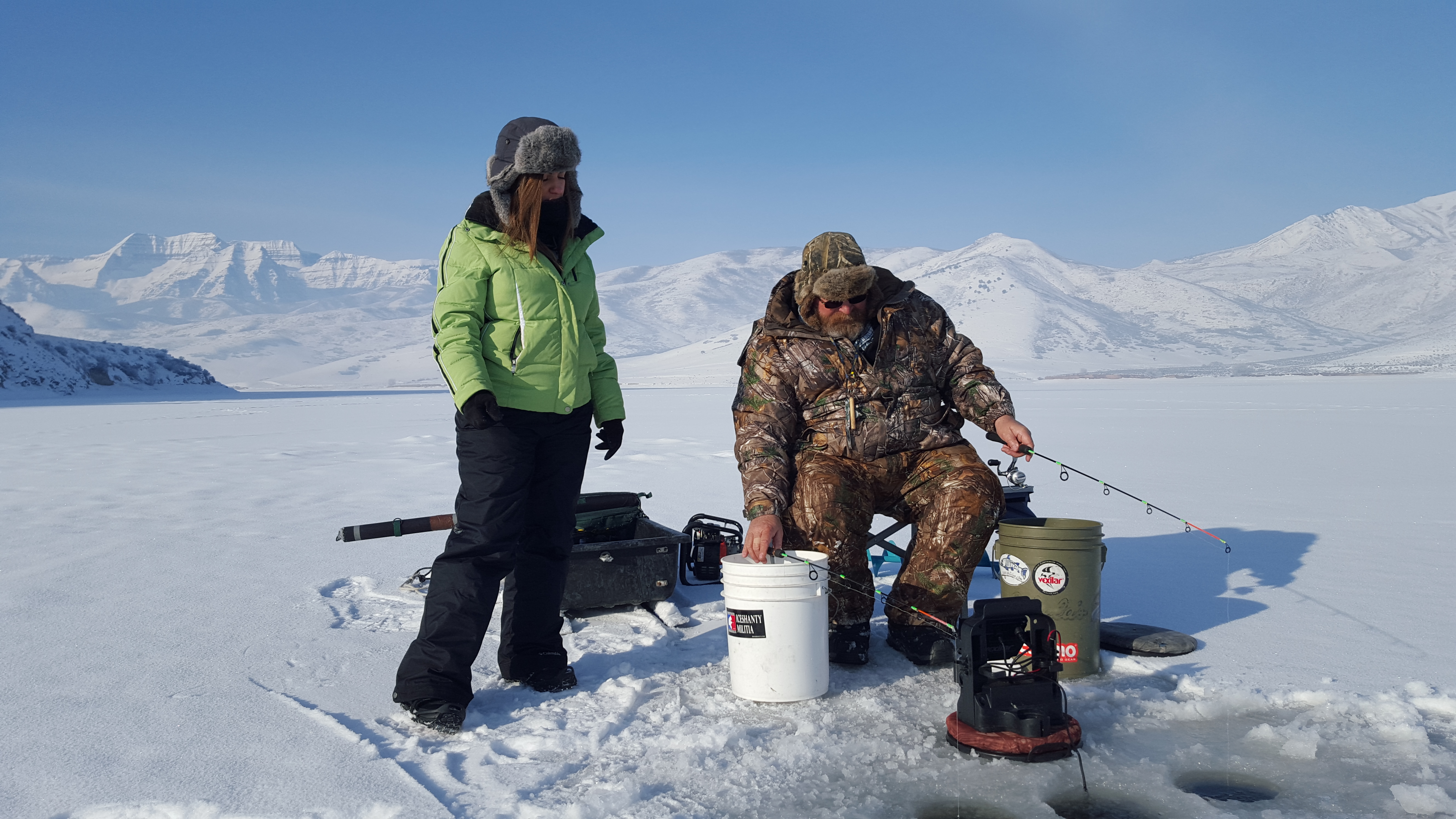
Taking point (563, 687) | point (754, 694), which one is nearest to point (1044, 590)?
point (754, 694)

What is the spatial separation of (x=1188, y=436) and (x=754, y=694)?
37.3 feet

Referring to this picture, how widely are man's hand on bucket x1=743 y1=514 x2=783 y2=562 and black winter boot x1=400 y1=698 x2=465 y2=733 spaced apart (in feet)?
2.89

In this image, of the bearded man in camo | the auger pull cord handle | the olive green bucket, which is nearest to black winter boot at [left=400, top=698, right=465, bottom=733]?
the auger pull cord handle

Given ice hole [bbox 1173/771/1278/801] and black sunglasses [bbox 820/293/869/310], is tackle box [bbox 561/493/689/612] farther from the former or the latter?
ice hole [bbox 1173/771/1278/801]

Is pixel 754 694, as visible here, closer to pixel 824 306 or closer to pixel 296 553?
pixel 824 306

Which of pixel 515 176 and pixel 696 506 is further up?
pixel 515 176

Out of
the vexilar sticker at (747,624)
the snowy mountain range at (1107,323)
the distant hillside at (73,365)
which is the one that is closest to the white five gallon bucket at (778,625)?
the vexilar sticker at (747,624)

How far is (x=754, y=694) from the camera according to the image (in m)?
2.69

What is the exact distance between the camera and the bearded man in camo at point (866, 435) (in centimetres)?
302

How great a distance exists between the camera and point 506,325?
8.37 feet

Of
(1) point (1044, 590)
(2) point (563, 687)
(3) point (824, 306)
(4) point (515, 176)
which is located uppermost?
(4) point (515, 176)

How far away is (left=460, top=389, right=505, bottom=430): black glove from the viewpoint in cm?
241

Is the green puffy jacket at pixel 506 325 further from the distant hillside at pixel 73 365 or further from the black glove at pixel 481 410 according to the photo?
the distant hillside at pixel 73 365

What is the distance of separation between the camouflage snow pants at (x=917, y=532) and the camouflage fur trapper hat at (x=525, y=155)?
1.25 m
